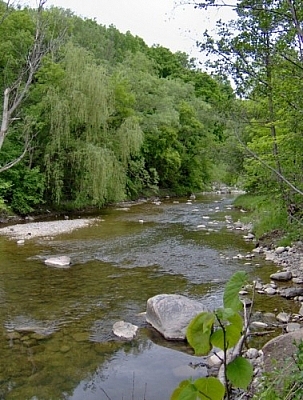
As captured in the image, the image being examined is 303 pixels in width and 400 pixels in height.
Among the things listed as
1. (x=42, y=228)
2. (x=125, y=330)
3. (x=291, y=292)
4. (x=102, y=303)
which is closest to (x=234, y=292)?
(x=125, y=330)

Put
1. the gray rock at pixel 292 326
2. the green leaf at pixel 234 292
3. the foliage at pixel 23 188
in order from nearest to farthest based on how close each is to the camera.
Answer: the green leaf at pixel 234 292 < the gray rock at pixel 292 326 < the foliage at pixel 23 188

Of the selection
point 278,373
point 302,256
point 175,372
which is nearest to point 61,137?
point 302,256

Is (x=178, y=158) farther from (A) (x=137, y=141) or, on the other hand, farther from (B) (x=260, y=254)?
(B) (x=260, y=254)

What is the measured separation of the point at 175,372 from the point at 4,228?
12.0m

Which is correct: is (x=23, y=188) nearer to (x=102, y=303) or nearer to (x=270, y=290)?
(x=102, y=303)

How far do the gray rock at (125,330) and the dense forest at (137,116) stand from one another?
288 centimetres

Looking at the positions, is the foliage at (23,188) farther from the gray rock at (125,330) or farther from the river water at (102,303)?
the gray rock at (125,330)

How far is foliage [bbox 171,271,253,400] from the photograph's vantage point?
1253mm

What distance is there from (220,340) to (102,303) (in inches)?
262

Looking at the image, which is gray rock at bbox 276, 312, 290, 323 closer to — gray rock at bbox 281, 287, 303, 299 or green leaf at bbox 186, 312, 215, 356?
gray rock at bbox 281, 287, 303, 299

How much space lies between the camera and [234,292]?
54.0 inches

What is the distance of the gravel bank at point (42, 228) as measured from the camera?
47.3 ft

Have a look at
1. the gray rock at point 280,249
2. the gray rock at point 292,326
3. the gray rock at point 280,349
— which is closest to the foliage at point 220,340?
the gray rock at point 280,349

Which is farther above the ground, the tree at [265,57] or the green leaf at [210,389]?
the tree at [265,57]
